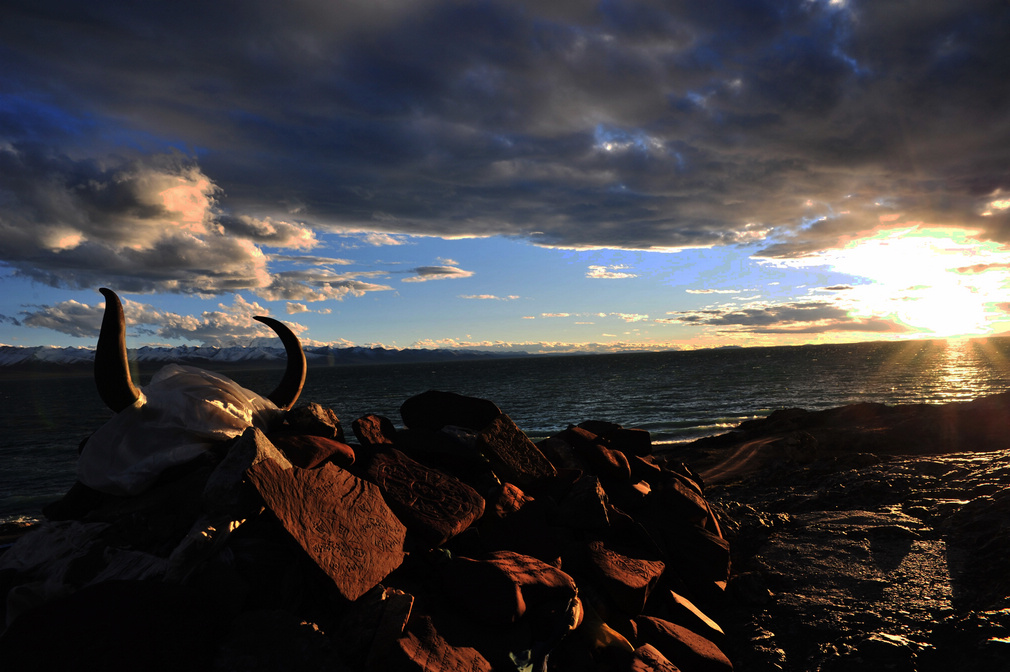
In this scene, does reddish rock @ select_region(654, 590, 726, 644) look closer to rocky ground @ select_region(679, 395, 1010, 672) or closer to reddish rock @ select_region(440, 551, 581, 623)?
rocky ground @ select_region(679, 395, 1010, 672)

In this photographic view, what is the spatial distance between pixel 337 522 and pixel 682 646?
2.73 metres

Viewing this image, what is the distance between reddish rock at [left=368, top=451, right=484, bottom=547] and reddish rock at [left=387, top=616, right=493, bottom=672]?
0.86 meters

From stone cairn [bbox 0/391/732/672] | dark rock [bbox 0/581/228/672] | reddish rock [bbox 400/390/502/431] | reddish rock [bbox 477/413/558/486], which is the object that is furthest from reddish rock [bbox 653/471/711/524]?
dark rock [bbox 0/581/228/672]

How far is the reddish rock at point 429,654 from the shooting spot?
2.90 meters

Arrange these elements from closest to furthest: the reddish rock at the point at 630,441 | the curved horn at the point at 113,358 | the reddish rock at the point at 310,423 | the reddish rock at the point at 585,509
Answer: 1. the curved horn at the point at 113,358
2. the reddish rock at the point at 585,509
3. the reddish rock at the point at 310,423
4. the reddish rock at the point at 630,441

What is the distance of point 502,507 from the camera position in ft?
Result: 15.5

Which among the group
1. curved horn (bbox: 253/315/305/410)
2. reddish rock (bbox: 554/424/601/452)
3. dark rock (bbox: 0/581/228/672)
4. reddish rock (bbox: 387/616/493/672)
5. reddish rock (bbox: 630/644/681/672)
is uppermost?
curved horn (bbox: 253/315/305/410)

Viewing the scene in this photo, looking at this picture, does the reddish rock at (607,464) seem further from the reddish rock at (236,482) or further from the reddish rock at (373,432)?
the reddish rock at (236,482)

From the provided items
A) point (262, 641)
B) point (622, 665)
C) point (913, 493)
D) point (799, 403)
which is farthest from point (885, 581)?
point (799, 403)

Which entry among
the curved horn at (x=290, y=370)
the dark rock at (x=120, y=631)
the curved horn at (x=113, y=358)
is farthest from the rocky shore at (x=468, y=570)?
the curved horn at (x=113, y=358)

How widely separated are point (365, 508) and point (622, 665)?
2.17m

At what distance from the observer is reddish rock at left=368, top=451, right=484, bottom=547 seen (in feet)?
13.5

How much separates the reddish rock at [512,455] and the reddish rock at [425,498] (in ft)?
2.14

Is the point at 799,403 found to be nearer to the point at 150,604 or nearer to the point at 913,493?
the point at 913,493
